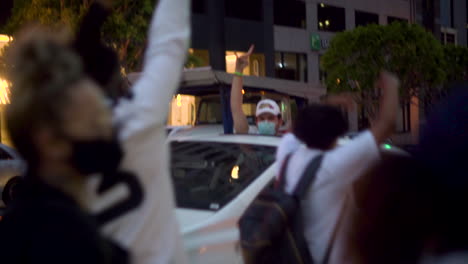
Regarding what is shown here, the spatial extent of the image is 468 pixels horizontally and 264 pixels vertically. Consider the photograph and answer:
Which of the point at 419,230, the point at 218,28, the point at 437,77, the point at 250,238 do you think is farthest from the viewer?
the point at 437,77

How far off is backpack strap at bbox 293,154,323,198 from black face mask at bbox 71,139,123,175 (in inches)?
49.9

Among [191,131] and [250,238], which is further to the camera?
[191,131]

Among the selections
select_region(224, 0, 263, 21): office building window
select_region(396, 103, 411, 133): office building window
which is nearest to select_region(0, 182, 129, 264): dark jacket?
select_region(224, 0, 263, 21): office building window

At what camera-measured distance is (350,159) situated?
2.50 m

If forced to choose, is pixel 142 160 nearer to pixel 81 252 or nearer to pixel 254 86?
pixel 81 252

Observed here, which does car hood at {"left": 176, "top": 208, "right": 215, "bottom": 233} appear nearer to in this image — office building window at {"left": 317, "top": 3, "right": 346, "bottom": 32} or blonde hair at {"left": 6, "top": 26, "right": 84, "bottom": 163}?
blonde hair at {"left": 6, "top": 26, "right": 84, "bottom": 163}

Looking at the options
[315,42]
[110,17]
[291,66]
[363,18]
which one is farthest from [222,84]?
[363,18]

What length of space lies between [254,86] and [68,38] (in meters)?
7.04

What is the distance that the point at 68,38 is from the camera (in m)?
1.62

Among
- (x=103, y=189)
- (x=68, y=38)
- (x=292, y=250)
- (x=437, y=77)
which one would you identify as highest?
(x=437, y=77)

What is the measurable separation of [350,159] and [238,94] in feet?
9.08

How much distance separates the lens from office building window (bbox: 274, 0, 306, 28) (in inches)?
1163

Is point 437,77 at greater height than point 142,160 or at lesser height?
greater

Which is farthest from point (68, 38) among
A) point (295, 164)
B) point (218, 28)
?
point (218, 28)
